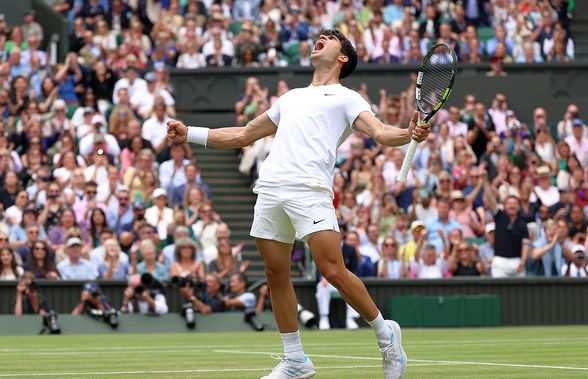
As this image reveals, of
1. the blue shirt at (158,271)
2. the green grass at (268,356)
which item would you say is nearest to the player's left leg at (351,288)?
the green grass at (268,356)

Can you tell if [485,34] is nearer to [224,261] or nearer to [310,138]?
[224,261]

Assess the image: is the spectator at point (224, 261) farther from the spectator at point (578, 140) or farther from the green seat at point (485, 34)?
the green seat at point (485, 34)

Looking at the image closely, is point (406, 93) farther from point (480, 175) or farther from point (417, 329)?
point (417, 329)

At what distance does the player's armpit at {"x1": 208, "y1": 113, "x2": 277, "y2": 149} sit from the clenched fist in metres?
0.17

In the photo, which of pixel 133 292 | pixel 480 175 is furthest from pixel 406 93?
pixel 133 292

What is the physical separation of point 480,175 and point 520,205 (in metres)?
0.85

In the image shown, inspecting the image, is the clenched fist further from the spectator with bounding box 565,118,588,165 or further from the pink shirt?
the spectator with bounding box 565,118,588,165

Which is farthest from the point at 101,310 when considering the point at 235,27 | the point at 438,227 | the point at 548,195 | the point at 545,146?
the point at 235,27

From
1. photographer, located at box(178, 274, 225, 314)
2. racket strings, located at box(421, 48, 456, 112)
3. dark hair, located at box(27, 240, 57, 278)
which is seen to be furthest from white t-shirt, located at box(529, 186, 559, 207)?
racket strings, located at box(421, 48, 456, 112)

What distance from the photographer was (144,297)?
61.8ft

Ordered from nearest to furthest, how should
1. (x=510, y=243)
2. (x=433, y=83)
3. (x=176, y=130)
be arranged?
(x=176, y=130) → (x=433, y=83) → (x=510, y=243)

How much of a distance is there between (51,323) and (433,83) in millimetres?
10133

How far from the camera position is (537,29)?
87.7ft

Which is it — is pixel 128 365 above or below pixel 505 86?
below
